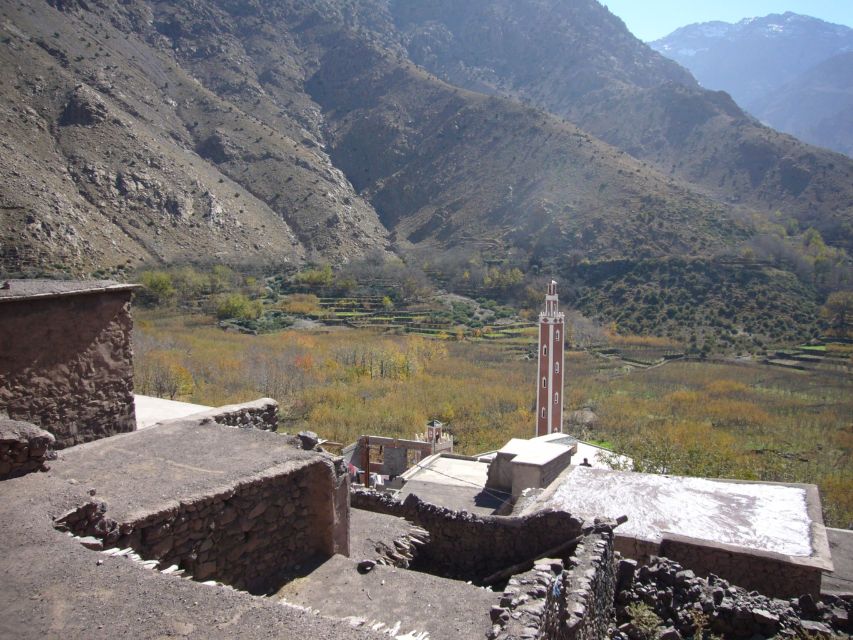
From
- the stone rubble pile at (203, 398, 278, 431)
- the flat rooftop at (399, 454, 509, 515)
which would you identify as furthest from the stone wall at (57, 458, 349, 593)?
the flat rooftop at (399, 454, 509, 515)

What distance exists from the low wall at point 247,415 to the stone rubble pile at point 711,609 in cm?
416

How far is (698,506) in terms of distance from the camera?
947 centimetres

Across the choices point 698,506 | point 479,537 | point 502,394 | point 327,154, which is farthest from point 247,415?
point 327,154

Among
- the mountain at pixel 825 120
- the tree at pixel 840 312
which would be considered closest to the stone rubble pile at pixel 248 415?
the tree at pixel 840 312

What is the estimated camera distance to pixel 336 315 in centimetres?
5738

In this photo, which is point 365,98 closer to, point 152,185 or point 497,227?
point 497,227

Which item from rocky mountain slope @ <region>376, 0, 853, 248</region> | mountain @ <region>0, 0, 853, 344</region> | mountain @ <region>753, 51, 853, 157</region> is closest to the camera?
mountain @ <region>0, 0, 853, 344</region>

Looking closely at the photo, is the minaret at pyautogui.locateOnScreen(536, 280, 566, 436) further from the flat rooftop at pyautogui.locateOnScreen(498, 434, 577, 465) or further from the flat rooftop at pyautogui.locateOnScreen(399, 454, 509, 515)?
the flat rooftop at pyautogui.locateOnScreen(498, 434, 577, 465)

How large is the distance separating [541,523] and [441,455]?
11.4 metres

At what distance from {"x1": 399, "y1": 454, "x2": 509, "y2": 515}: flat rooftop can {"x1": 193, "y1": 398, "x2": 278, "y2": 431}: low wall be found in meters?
3.79

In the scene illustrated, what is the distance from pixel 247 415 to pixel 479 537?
292cm

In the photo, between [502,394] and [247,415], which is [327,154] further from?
[247,415]

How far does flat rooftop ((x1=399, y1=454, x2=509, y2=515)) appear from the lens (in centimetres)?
1285

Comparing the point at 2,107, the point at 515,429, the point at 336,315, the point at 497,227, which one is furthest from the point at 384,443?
the point at 497,227
